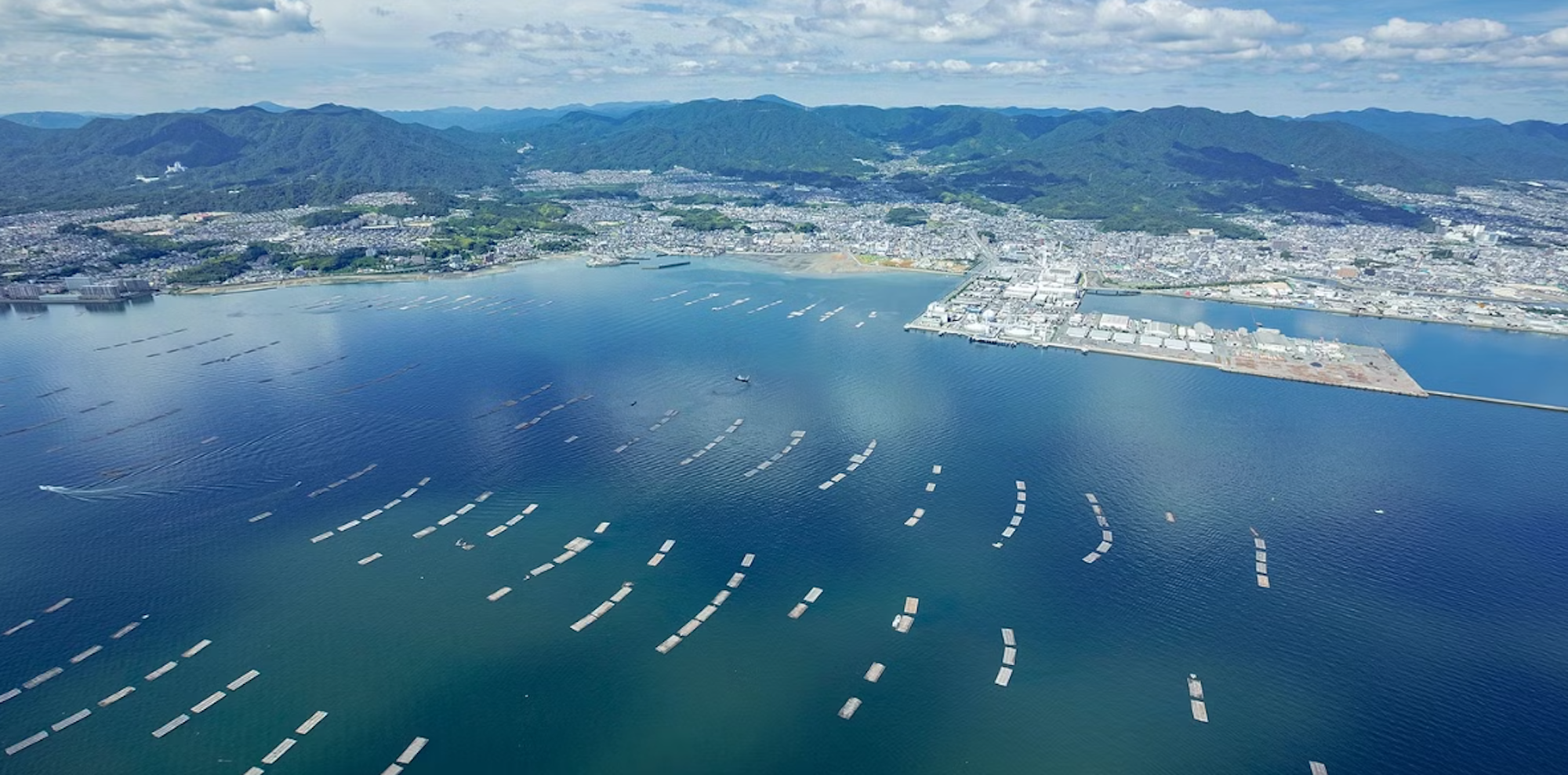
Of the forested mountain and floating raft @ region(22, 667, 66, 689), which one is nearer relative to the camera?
floating raft @ region(22, 667, 66, 689)

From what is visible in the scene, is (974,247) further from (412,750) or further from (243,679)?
(243,679)

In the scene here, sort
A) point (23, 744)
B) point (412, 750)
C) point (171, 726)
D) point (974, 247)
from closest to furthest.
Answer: point (23, 744) < point (412, 750) < point (171, 726) < point (974, 247)

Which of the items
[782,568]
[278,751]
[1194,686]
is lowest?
[1194,686]

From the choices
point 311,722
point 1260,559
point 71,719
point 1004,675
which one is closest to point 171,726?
point 71,719

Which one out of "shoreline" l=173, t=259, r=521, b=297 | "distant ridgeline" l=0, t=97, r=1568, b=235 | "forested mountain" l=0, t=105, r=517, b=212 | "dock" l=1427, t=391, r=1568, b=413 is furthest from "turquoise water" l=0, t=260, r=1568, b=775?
"forested mountain" l=0, t=105, r=517, b=212

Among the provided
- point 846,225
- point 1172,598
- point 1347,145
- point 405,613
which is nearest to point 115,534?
point 405,613

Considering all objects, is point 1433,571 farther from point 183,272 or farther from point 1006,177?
point 1006,177

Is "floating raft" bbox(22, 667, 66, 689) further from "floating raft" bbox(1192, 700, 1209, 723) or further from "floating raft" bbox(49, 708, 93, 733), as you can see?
"floating raft" bbox(1192, 700, 1209, 723)
